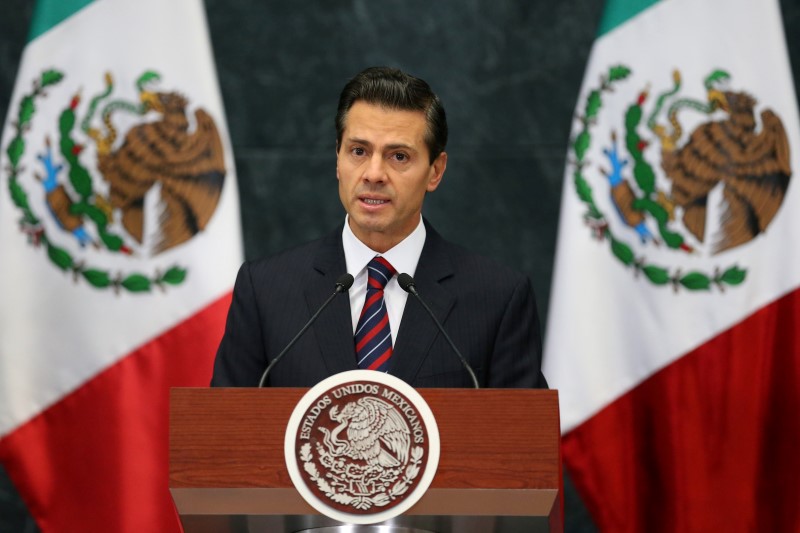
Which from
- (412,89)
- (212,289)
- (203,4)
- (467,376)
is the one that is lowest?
(467,376)

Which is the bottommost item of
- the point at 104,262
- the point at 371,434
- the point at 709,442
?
the point at 709,442

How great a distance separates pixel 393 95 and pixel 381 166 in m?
0.17

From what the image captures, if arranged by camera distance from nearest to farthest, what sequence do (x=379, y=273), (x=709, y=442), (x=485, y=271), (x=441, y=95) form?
(x=379, y=273)
(x=485, y=271)
(x=709, y=442)
(x=441, y=95)

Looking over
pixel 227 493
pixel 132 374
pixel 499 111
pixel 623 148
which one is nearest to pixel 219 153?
pixel 132 374

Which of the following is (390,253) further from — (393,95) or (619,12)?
(619,12)

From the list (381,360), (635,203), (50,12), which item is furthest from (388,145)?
(50,12)

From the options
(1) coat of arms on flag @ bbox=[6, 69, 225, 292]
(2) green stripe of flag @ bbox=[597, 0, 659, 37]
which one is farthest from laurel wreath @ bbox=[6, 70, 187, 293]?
(2) green stripe of flag @ bbox=[597, 0, 659, 37]

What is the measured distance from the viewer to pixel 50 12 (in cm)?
393

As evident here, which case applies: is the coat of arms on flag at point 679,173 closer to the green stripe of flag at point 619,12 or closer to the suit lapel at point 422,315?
the green stripe of flag at point 619,12

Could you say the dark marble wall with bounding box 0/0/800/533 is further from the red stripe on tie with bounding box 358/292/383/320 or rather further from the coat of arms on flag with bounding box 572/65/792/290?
the red stripe on tie with bounding box 358/292/383/320

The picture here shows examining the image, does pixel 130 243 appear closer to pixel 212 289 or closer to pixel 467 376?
pixel 212 289

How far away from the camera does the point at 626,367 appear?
12.6ft

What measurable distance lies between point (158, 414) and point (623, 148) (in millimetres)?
1831

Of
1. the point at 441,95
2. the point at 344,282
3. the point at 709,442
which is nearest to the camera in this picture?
the point at 344,282
